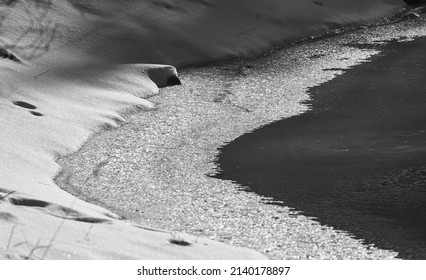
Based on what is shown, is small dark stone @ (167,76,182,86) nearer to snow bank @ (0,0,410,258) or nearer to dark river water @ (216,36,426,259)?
snow bank @ (0,0,410,258)

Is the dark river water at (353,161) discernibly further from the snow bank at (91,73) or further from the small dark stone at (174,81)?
the small dark stone at (174,81)

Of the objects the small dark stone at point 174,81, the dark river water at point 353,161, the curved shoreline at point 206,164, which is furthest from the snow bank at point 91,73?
the dark river water at point 353,161

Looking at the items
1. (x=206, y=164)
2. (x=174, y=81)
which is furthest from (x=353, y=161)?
(x=174, y=81)

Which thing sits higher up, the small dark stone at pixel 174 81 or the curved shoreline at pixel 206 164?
the curved shoreline at pixel 206 164

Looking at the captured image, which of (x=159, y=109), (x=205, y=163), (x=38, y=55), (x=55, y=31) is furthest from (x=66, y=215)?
(x=55, y=31)

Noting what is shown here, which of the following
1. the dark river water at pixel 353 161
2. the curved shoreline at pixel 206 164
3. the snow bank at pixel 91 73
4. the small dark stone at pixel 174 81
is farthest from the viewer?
the small dark stone at pixel 174 81

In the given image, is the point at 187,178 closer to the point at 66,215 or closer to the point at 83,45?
the point at 66,215
